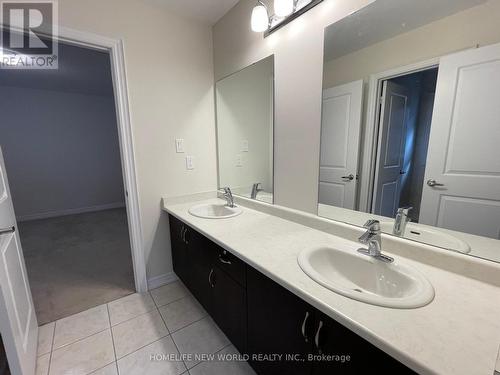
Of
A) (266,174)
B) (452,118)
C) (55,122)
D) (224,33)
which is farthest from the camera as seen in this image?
(55,122)

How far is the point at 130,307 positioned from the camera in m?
1.82

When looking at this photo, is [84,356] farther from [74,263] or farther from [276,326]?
[74,263]

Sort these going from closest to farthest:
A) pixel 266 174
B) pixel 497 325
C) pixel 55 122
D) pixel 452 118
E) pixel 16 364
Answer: pixel 497 325
pixel 452 118
pixel 16 364
pixel 266 174
pixel 55 122

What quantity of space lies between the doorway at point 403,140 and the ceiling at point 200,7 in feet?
4.66

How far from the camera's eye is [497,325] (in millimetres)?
632

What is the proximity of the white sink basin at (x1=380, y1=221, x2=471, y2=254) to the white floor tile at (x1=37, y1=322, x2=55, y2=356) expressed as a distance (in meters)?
2.21

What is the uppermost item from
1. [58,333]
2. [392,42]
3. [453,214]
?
[392,42]

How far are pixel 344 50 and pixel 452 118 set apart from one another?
24.6 inches

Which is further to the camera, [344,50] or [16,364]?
[344,50]

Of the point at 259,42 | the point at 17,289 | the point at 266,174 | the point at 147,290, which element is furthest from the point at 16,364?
the point at 259,42

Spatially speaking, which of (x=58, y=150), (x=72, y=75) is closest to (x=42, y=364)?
(x=72, y=75)

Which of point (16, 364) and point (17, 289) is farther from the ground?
point (17, 289)

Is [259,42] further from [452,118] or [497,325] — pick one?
[497,325]

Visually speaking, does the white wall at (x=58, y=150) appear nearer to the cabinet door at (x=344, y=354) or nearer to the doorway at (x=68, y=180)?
the doorway at (x=68, y=180)
